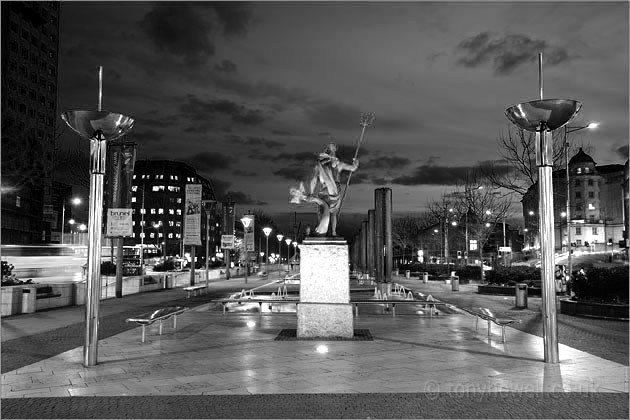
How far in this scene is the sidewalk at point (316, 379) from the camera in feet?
23.6

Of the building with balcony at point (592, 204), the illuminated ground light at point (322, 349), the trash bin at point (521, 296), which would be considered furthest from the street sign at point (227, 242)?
the building with balcony at point (592, 204)

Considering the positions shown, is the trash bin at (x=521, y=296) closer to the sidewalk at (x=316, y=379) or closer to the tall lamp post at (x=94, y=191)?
the sidewalk at (x=316, y=379)

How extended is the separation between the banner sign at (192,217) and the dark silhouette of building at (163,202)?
120 meters

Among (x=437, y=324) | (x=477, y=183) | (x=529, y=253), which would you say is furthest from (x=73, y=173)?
(x=529, y=253)

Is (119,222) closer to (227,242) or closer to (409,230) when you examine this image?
(227,242)

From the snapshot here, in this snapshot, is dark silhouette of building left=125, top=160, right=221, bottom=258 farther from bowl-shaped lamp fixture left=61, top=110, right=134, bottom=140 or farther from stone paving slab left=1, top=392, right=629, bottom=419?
stone paving slab left=1, top=392, right=629, bottom=419

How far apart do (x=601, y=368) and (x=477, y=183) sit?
4996cm

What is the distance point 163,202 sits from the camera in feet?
524

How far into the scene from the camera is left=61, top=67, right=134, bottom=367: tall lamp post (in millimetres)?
9945

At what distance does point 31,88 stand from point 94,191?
106717 millimetres

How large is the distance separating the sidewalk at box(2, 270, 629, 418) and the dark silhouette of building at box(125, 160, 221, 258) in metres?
141

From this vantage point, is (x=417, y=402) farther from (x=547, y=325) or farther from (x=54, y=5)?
(x=54, y=5)

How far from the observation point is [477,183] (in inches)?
2291

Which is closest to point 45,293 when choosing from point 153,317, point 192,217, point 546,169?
point 153,317
